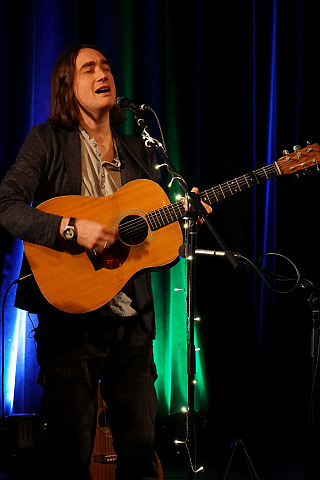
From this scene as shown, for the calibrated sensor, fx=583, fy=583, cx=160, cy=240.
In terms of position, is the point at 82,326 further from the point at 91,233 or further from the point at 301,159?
the point at 301,159

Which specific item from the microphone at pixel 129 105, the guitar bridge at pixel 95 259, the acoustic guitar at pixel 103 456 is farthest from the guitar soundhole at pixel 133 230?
the acoustic guitar at pixel 103 456

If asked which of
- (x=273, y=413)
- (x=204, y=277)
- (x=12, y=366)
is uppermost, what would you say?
(x=204, y=277)

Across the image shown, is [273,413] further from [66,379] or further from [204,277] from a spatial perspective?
[66,379]

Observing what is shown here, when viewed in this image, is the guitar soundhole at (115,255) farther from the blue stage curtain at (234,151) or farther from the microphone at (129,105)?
the blue stage curtain at (234,151)

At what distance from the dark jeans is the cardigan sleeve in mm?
320

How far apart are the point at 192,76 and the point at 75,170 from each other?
1724 mm

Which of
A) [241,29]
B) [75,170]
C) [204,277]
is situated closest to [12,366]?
[204,277]

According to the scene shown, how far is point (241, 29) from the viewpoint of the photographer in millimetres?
3730

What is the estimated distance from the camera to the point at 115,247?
2.27 meters

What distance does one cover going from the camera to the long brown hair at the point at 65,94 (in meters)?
2.43

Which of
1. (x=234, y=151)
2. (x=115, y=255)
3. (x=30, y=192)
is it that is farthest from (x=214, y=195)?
(x=234, y=151)

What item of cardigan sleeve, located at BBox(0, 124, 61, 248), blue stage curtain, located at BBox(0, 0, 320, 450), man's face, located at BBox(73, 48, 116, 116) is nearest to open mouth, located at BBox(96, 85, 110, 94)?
man's face, located at BBox(73, 48, 116, 116)

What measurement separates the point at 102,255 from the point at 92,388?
0.50m

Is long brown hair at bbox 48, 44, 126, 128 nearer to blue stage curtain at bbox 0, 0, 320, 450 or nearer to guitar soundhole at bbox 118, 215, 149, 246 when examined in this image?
guitar soundhole at bbox 118, 215, 149, 246
